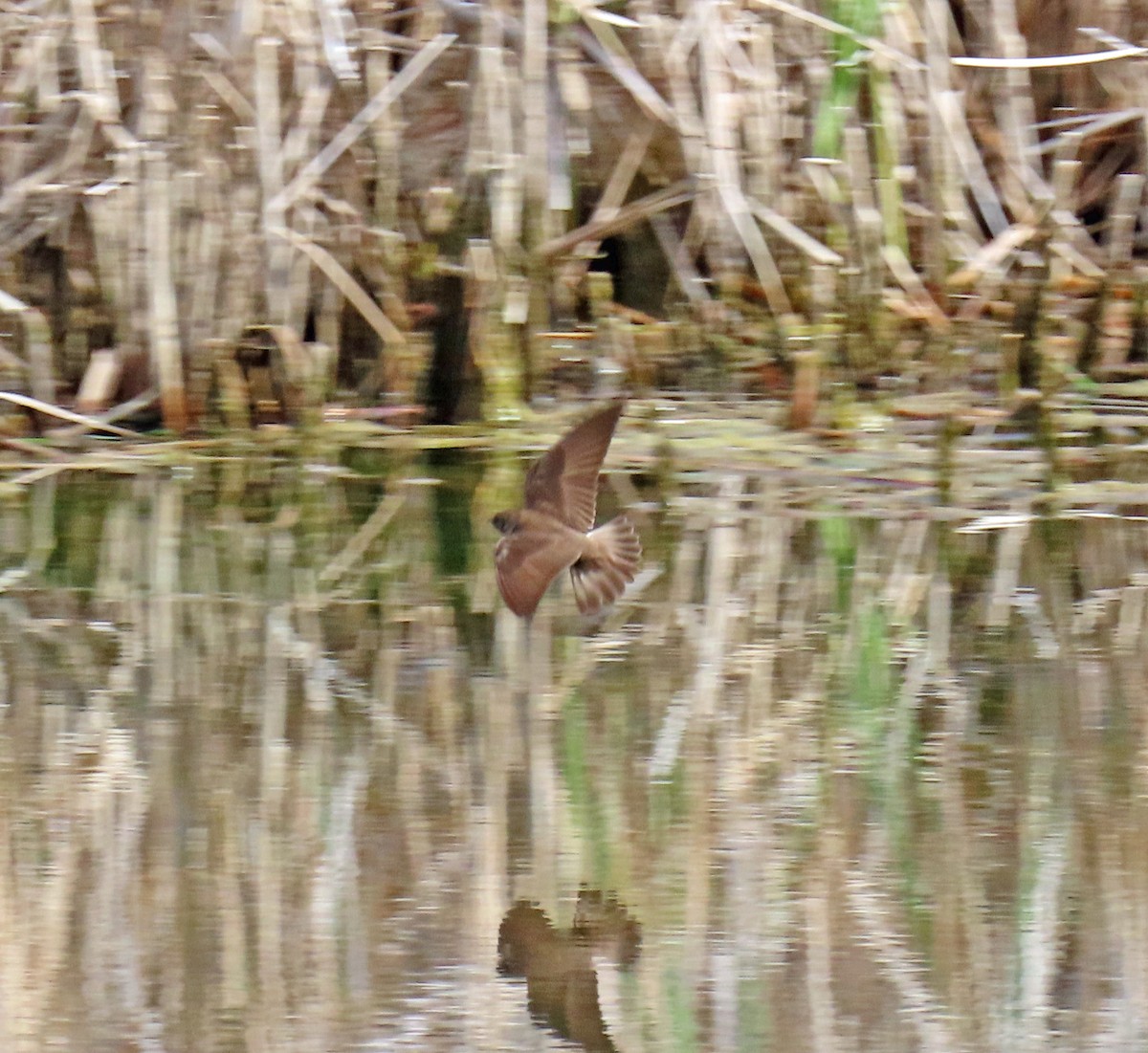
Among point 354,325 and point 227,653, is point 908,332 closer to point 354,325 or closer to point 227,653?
point 354,325

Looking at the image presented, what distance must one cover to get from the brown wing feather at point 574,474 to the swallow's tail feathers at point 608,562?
1.8 inches

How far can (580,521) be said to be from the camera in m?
3.77

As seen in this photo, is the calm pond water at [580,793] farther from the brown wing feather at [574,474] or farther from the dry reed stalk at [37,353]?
the dry reed stalk at [37,353]

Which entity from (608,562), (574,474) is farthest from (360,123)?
(608,562)

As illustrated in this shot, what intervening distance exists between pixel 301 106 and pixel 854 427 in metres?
1.56

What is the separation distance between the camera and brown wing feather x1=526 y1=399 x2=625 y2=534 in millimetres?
3756

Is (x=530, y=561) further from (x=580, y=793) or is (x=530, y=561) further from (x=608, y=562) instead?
(x=580, y=793)

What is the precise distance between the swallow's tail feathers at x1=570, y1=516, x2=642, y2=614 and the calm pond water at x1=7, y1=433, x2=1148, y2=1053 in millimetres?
89

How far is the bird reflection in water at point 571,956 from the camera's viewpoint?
2260 millimetres

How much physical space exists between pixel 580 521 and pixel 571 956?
1.45 meters

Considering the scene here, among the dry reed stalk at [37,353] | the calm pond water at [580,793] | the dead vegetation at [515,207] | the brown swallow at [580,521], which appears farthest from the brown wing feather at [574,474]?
the dry reed stalk at [37,353]

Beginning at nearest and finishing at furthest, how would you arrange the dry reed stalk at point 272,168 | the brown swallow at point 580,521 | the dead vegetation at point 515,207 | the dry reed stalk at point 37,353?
the brown swallow at point 580,521 → the dry reed stalk at point 272,168 → the dead vegetation at point 515,207 → the dry reed stalk at point 37,353

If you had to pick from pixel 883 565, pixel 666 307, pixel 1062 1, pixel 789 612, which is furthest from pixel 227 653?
pixel 1062 1

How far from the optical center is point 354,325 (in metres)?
5.91
